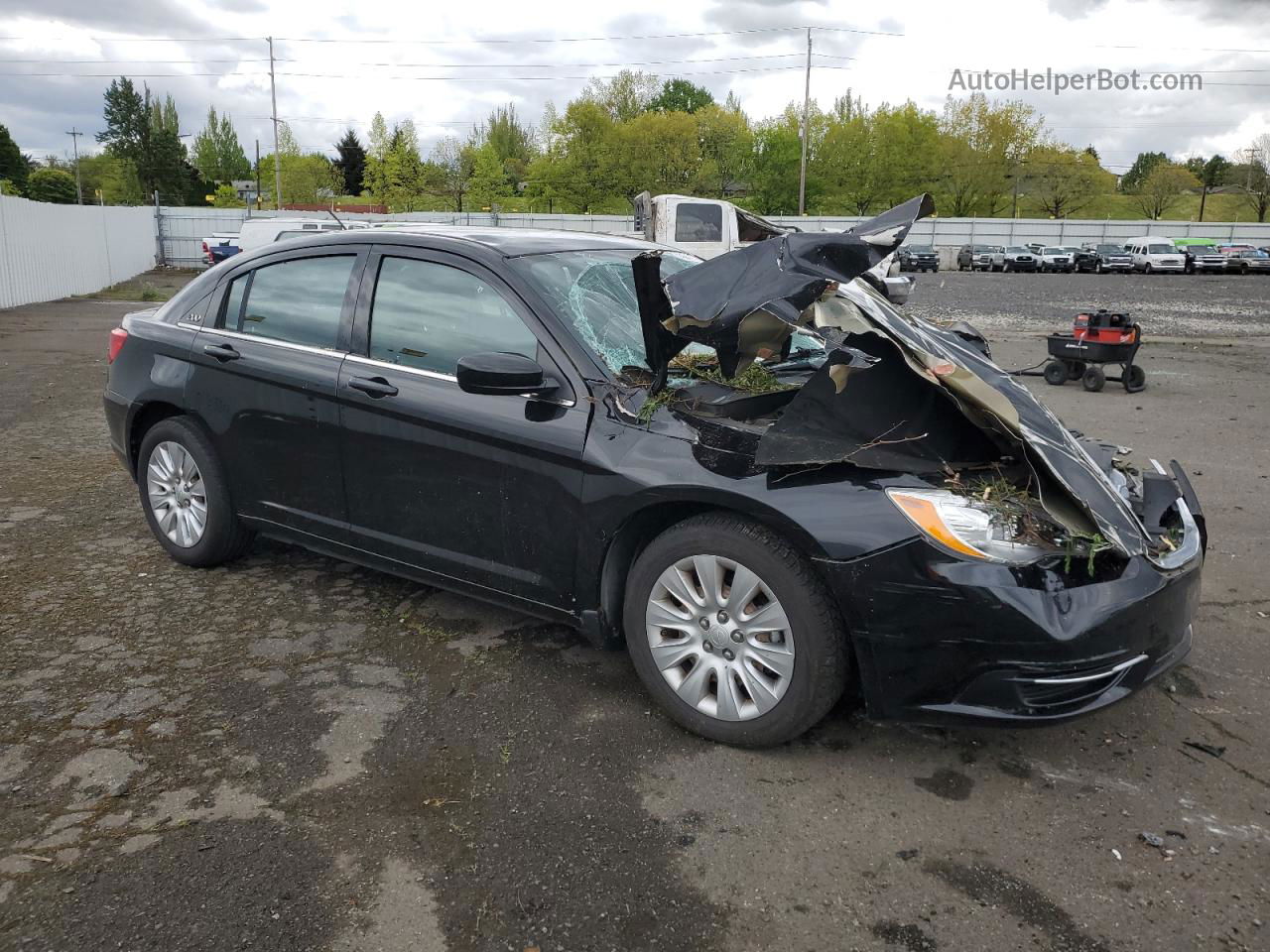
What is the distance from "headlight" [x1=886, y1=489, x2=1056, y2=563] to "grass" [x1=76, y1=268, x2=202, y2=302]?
2125 cm

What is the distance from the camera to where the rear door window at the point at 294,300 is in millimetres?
4188

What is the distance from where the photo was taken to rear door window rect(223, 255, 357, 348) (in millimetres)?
4188

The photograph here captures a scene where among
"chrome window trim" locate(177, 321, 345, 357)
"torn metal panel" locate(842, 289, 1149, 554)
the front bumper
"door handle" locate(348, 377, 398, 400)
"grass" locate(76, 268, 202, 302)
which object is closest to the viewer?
the front bumper

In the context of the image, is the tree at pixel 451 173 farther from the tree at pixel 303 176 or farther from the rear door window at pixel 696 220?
the rear door window at pixel 696 220

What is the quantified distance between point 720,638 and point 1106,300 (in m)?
27.6

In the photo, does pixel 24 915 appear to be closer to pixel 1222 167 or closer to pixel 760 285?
pixel 760 285

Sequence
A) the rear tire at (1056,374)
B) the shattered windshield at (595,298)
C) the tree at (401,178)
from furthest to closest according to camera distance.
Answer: the tree at (401,178)
the rear tire at (1056,374)
the shattered windshield at (595,298)

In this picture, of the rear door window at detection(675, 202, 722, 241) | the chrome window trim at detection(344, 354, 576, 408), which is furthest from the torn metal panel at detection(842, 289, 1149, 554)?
the rear door window at detection(675, 202, 722, 241)

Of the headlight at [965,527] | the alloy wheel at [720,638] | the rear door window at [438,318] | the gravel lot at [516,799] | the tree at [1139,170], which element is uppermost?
the tree at [1139,170]

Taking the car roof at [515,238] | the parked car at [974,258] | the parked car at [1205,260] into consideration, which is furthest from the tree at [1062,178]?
the car roof at [515,238]

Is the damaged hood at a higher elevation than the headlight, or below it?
higher

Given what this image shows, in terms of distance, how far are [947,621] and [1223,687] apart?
5.31ft

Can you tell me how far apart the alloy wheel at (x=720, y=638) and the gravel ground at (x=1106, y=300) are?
10.1m

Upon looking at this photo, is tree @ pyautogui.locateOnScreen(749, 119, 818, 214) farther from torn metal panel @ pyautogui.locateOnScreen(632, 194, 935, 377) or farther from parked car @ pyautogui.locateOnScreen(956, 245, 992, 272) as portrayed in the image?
torn metal panel @ pyautogui.locateOnScreen(632, 194, 935, 377)
